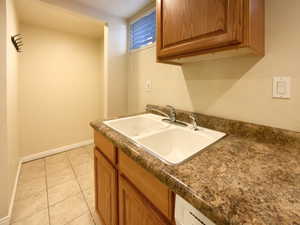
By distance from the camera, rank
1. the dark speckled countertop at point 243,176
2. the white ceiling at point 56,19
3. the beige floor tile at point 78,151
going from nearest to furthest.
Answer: the dark speckled countertop at point 243,176
the white ceiling at point 56,19
the beige floor tile at point 78,151

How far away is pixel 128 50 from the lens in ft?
7.27

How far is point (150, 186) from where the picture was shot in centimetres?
68

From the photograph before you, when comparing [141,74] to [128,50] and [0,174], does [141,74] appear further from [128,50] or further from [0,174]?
[0,174]

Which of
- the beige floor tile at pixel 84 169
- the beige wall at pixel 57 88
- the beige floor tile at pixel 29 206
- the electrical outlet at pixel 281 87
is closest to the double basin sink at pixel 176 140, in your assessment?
the electrical outlet at pixel 281 87

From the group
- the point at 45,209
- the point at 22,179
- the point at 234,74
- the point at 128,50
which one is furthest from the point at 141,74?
the point at 22,179

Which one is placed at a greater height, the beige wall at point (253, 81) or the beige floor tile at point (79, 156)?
the beige wall at point (253, 81)

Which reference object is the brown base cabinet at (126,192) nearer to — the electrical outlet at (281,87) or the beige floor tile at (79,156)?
the electrical outlet at (281,87)

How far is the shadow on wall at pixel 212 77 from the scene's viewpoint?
1010 millimetres

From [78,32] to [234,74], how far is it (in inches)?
106

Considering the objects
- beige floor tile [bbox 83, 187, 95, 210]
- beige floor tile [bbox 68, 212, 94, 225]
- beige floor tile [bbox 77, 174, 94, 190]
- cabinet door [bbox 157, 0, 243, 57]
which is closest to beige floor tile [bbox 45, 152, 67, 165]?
beige floor tile [bbox 77, 174, 94, 190]

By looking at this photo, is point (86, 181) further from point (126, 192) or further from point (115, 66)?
point (115, 66)

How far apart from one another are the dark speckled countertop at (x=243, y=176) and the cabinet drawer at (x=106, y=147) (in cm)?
11

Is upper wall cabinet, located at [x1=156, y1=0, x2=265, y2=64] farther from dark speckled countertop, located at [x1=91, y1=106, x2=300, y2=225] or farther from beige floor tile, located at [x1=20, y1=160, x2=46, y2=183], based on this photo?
beige floor tile, located at [x1=20, y1=160, x2=46, y2=183]

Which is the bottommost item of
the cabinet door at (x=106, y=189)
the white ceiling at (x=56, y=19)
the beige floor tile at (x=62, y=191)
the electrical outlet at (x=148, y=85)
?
the beige floor tile at (x=62, y=191)
